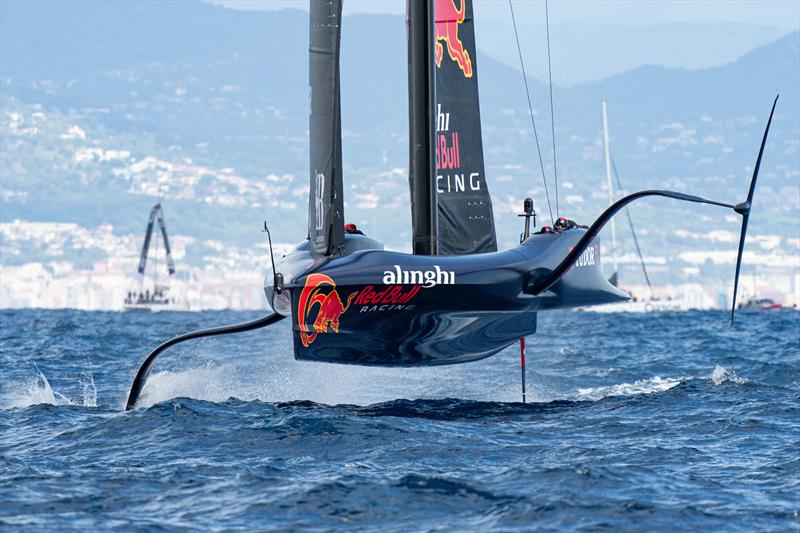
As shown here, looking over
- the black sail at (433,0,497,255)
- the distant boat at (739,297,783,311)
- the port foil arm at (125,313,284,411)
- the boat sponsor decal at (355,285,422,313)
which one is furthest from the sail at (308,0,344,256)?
the distant boat at (739,297,783,311)

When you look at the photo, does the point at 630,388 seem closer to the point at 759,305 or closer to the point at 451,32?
the point at 451,32

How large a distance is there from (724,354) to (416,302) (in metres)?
12.0

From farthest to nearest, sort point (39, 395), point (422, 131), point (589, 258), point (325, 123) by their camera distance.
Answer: point (39, 395), point (589, 258), point (422, 131), point (325, 123)

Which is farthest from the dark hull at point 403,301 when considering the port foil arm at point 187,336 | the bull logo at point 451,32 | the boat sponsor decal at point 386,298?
the bull logo at point 451,32

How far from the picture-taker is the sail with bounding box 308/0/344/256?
13586 millimetres

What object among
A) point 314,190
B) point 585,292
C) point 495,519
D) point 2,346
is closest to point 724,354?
point 585,292

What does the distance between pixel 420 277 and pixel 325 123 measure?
6.77 feet

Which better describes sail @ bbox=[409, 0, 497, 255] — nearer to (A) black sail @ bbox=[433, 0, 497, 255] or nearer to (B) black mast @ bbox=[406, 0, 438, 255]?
(A) black sail @ bbox=[433, 0, 497, 255]

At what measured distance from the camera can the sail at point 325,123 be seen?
1359 cm

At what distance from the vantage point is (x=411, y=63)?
14312 millimetres

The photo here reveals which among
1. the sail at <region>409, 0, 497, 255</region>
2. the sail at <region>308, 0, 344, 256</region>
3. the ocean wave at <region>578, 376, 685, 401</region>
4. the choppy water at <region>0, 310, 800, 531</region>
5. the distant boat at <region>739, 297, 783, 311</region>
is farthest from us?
the distant boat at <region>739, 297, 783, 311</region>

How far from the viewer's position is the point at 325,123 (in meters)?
13.6

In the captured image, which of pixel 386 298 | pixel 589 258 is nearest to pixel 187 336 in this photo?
pixel 386 298

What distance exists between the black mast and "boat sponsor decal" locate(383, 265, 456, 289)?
1649mm
